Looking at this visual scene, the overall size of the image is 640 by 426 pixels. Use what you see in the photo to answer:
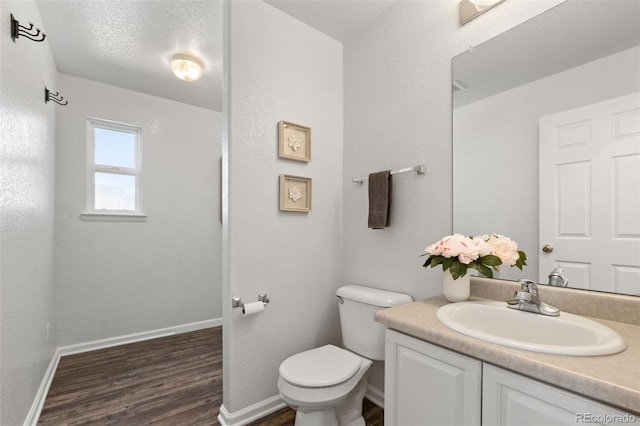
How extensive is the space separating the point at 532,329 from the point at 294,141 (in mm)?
1565

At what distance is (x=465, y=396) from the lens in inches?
35.9

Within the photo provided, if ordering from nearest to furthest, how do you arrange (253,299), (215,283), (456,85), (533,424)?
1. (533,424)
2. (456,85)
3. (253,299)
4. (215,283)

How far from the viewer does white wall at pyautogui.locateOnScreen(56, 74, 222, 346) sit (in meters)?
2.74

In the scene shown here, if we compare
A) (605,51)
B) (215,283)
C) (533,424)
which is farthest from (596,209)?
(215,283)

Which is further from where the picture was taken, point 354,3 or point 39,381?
point 39,381

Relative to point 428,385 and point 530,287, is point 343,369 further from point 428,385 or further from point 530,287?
point 530,287

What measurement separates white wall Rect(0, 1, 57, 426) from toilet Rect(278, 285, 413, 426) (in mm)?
1267

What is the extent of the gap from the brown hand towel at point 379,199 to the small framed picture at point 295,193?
434 millimetres

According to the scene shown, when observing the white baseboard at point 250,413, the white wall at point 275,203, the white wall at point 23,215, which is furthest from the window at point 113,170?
the white baseboard at point 250,413

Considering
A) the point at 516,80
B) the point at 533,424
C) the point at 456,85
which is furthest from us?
the point at 456,85

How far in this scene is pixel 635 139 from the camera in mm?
1007

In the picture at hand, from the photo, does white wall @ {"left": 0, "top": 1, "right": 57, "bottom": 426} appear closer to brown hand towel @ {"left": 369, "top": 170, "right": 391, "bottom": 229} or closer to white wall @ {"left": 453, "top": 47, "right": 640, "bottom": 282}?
brown hand towel @ {"left": 369, "top": 170, "right": 391, "bottom": 229}

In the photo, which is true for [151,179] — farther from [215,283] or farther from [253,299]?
[253,299]

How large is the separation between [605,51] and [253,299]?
6.42 feet
